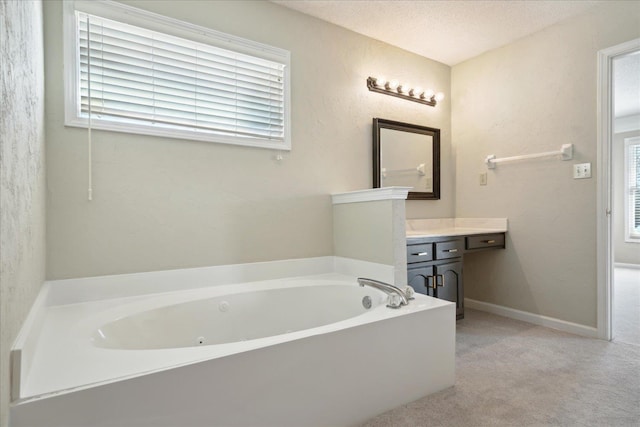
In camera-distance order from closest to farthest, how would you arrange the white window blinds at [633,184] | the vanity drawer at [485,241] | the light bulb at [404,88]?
the vanity drawer at [485,241] < the light bulb at [404,88] < the white window blinds at [633,184]

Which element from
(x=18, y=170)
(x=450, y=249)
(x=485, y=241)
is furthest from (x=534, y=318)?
(x=18, y=170)

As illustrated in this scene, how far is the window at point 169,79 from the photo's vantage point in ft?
5.83

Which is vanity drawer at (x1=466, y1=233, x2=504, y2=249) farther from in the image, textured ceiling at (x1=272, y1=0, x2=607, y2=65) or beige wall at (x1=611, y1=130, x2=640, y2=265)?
beige wall at (x1=611, y1=130, x2=640, y2=265)

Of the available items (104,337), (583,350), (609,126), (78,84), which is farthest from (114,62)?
(583,350)

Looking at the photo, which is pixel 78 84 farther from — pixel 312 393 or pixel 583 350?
pixel 583 350

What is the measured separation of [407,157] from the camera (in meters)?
3.07

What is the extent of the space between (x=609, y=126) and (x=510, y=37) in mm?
1065

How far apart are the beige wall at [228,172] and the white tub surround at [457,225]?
659 mm

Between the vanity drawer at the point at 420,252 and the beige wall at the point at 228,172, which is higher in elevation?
the beige wall at the point at 228,172

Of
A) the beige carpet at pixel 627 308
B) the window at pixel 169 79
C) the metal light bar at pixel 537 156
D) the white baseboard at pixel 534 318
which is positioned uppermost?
the window at pixel 169 79

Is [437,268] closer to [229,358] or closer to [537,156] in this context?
[537,156]

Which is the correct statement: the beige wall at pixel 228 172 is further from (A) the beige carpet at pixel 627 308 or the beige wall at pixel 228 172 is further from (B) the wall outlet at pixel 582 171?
(A) the beige carpet at pixel 627 308

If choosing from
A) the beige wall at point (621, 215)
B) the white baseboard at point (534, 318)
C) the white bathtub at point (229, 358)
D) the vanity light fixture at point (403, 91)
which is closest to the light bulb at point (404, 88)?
the vanity light fixture at point (403, 91)

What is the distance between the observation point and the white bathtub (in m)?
0.98
